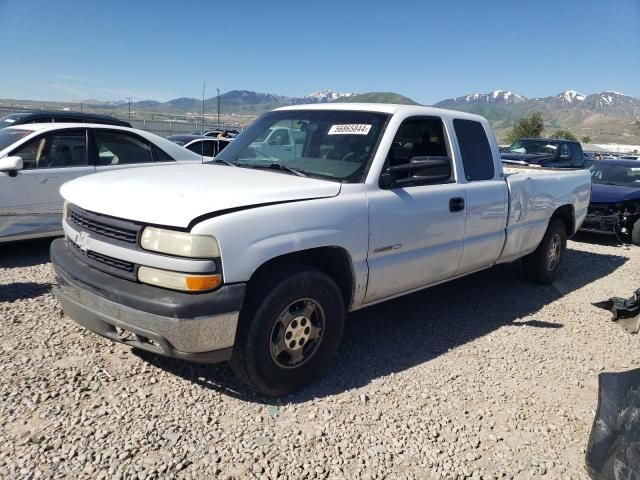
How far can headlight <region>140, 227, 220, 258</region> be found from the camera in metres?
2.69

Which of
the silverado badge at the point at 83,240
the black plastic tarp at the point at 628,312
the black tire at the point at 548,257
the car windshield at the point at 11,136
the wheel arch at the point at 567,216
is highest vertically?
the car windshield at the point at 11,136

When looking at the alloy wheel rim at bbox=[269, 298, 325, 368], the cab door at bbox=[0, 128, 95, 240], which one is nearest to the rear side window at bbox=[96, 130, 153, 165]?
the cab door at bbox=[0, 128, 95, 240]

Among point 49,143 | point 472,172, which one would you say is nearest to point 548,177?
point 472,172

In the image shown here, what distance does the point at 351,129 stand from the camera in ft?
12.6

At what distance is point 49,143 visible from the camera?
20.0 feet

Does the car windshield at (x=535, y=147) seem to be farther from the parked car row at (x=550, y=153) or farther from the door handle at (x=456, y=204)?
the door handle at (x=456, y=204)

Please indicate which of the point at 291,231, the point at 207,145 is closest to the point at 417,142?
the point at 291,231

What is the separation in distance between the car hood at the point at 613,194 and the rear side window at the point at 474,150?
5.72m

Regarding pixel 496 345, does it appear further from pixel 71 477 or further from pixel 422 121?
pixel 71 477

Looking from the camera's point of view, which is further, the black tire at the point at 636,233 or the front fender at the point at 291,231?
the black tire at the point at 636,233

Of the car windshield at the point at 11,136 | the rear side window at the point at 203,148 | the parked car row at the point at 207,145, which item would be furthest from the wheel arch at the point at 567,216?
the rear side window at the point at 203,148

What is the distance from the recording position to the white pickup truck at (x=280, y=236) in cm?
276

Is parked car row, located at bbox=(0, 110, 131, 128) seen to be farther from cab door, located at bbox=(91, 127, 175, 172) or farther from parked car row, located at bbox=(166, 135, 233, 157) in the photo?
cab door, located at bbox=(91, 127, 175, 172)

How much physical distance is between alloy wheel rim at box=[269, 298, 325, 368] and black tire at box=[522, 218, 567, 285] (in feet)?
12.1
